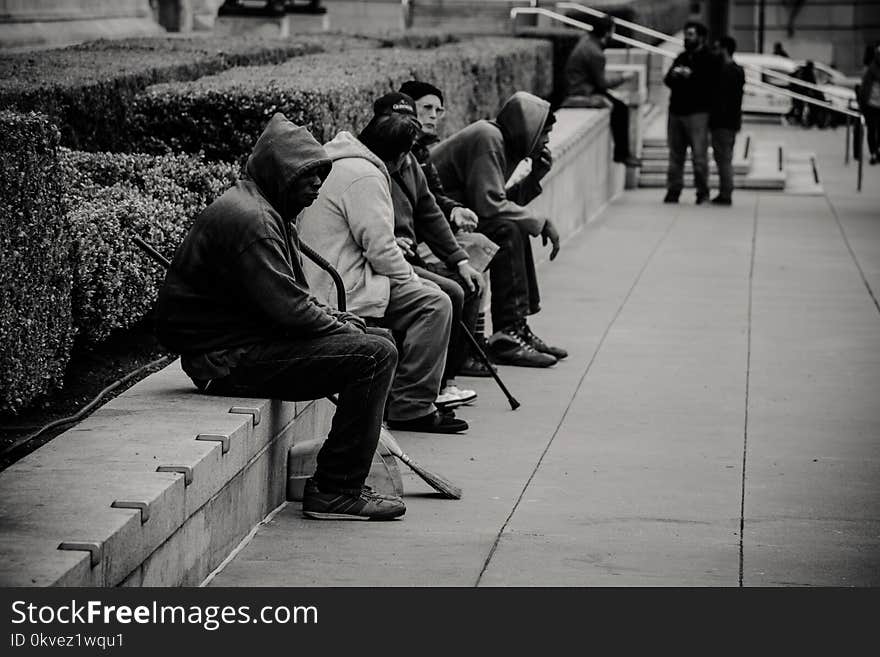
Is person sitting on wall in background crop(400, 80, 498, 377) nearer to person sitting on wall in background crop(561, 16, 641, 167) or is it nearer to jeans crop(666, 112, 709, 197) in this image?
jeans crop(666, 112, 709, 197)

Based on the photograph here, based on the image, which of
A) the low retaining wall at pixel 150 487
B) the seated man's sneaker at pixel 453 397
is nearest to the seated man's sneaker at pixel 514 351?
the seated man's sneaker at pixel 453 397

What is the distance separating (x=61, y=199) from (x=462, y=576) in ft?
7.56

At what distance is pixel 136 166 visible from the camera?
848cm

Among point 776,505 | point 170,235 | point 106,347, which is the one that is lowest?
point 776,505

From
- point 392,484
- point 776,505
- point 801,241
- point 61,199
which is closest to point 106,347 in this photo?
point 61,199

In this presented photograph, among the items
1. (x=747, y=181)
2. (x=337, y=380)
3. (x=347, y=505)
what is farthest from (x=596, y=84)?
(x=337, y=380)

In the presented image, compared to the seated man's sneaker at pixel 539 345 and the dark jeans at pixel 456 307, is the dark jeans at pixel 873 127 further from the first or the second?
the dark jeans at pixel 456 307

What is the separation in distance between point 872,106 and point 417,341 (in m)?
19.6

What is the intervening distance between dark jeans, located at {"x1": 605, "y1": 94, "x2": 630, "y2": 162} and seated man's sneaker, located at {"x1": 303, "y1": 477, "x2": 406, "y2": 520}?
44.9 feet

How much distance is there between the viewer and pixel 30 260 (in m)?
6.19

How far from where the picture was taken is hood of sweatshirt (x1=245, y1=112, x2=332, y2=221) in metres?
6.02

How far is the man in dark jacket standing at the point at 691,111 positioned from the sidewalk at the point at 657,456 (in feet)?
15.5

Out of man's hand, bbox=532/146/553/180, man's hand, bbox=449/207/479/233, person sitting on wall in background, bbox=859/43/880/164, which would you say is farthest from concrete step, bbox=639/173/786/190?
man's hand, bbox=449/207/479/233
